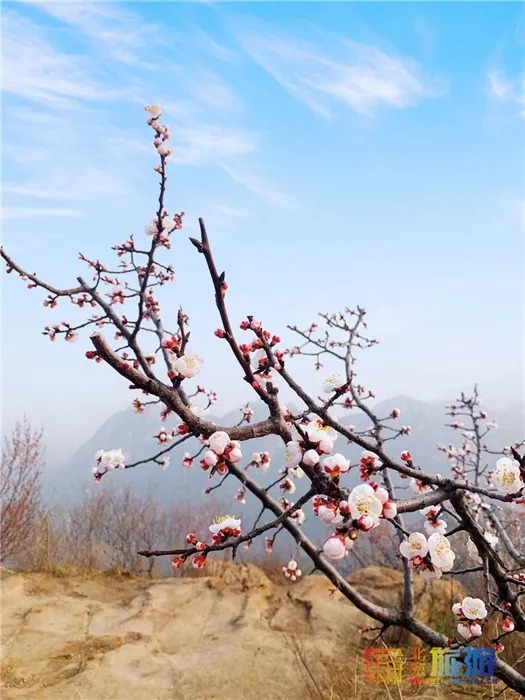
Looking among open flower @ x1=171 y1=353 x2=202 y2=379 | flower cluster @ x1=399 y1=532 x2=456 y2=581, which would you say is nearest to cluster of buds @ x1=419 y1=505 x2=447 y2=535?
flower cluster @ x1=399 y1=532 x2=456 y2=581

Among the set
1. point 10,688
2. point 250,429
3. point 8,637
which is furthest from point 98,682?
point 250,429

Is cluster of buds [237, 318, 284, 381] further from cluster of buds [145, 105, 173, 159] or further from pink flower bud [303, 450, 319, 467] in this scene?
cluster of buds [145, 105, 173, 159]

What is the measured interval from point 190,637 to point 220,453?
4596 millimetres

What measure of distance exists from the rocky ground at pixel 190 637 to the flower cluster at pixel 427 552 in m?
2.29

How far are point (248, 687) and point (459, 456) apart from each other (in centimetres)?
451

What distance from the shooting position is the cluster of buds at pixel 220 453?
152cm

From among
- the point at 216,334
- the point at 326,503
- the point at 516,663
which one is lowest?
the point at 516,663

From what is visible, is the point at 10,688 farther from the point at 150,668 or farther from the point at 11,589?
the point at 11,589

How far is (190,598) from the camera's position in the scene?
620 centimetres

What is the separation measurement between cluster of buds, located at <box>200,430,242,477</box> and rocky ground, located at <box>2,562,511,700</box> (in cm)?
283

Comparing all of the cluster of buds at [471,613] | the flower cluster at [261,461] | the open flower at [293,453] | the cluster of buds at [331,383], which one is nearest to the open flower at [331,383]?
the cluster of buds at [331,383]

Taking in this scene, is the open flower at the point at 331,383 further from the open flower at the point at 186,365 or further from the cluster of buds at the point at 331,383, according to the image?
the open flower at the point at 186,365

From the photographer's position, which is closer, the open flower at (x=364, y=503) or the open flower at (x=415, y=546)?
the open flower at (x=364, y=503)

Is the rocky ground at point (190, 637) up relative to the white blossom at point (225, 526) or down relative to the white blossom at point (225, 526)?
down
